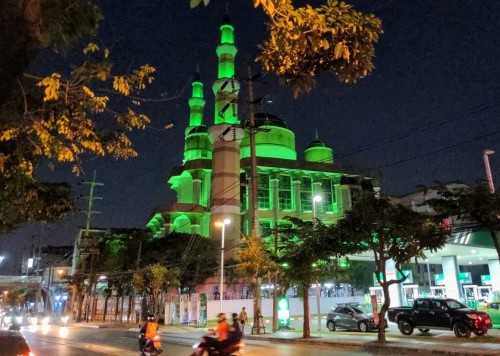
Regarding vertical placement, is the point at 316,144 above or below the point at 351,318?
above

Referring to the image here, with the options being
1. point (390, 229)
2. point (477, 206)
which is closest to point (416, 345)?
point (390, 229)

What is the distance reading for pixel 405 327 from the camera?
932 inches

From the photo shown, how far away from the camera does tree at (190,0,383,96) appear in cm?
449

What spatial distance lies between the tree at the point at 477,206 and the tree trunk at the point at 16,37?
1822 centimetres

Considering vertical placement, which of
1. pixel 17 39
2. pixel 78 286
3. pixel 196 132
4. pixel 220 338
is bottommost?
pixel 220 338

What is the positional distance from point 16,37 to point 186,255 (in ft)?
170

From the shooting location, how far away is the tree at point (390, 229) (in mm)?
20109

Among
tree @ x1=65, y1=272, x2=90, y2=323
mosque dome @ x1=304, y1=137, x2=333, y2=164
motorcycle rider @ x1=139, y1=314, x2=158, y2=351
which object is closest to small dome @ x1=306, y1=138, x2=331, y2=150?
mosque dome @ x1=304, y1=137, x2=333, y2=164

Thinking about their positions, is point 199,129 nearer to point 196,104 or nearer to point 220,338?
point 196,104

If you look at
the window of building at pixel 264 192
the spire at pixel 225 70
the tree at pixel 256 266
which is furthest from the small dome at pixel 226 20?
the tree at pixel 256 266

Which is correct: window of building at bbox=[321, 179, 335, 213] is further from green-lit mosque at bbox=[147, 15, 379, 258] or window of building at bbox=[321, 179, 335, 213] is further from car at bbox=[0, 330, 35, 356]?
car at bbox=[0, 330, 35, 356]

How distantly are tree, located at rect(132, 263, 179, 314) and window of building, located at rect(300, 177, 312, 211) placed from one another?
39.3m

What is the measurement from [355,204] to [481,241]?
1750 centimetres

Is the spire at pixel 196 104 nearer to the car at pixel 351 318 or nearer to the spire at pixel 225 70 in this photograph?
the spire at pixel 225 70
